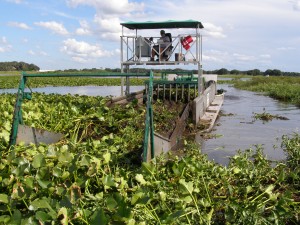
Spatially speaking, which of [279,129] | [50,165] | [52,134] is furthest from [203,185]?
[279,129]

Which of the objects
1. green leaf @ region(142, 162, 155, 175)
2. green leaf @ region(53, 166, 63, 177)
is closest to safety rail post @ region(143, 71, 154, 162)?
green leaf @ region(142, 162, 155, 175)

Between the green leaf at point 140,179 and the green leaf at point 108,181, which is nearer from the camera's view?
the green leaf at point 108,181

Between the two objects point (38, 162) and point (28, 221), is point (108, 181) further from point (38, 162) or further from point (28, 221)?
point (28, 221)

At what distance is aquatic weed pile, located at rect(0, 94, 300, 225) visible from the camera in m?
3.00

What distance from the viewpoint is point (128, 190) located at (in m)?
3.72

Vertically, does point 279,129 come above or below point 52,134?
below

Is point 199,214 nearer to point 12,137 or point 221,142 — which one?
point 12,137

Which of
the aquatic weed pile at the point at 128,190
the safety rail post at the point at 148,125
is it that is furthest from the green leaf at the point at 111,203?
the safety rail post at the point at 148,125

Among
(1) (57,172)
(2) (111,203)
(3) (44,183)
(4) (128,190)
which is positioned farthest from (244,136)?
(2) (111,203)

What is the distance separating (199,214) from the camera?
3.21 m

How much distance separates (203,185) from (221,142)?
5.09m

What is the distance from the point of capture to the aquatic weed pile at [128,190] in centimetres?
300

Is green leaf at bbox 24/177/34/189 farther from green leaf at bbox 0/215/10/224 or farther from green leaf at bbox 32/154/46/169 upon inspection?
green leaf at bbox 0/215/10/224

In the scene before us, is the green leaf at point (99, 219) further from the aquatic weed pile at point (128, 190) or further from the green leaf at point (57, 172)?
the green leaf at point (57, 172)
